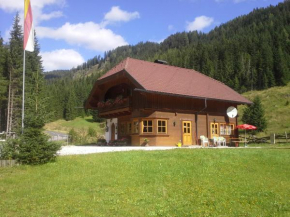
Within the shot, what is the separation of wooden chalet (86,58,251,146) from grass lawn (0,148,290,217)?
7.73 meters

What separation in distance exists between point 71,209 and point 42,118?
607 cm

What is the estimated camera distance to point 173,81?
2278cm

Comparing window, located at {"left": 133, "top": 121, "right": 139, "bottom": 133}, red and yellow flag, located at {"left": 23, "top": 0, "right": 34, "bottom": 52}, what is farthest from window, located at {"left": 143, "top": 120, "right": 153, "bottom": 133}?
red and yellow flag, located at {"left": 23, "top": 0, "right": 34, "bottom": 52}

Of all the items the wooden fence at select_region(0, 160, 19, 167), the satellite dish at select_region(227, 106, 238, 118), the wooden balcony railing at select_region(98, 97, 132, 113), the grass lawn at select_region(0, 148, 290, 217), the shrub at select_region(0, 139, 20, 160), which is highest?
the wooden balcony railing at select_region(98, 97, 132, 113)

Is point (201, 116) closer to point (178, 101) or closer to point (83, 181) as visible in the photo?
point (178, 101)

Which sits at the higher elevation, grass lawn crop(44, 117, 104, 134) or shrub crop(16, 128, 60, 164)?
grass lawn crop(44, 117, 104, 134)

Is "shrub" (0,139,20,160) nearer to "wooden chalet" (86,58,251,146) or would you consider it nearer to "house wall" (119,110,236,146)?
"wooden chalet" (86,58,251,146)

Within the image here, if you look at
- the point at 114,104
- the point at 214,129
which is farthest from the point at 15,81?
the point at 214,129

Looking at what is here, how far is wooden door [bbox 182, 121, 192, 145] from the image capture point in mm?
21639

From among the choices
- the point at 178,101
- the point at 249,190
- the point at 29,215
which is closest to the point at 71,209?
the point at 29,215

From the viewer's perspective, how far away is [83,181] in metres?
8.95

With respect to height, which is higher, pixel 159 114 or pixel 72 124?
pixel 72 124

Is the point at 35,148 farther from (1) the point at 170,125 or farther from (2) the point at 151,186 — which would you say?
(1) the point at 170,125

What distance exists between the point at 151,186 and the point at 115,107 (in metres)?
14.7
